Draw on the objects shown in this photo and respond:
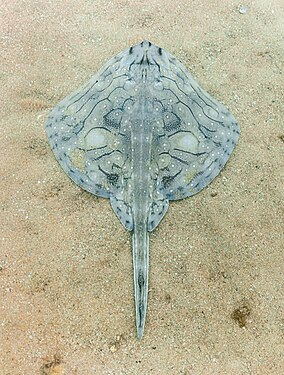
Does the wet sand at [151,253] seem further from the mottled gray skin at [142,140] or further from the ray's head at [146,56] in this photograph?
the ray's head at [146,56]

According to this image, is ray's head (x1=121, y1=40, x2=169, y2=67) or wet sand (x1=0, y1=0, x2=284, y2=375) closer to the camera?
wet sand (x1=0, y1=0, x2=284, y2=375)

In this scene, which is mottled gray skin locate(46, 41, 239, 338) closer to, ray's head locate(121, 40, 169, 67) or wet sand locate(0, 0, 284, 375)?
ray's head locate(121, 40, 169, 67)

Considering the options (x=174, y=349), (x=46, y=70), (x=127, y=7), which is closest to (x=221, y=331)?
(x=174, y=349)

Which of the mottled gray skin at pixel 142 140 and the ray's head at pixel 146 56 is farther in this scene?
the ray's head at pixel 146 56

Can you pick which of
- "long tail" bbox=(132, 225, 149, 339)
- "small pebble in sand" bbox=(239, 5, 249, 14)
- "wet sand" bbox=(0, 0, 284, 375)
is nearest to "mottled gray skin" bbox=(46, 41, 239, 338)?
"long tail" bbox=(132, 225, 149, 339)

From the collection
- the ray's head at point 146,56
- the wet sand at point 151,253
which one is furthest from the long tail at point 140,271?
the ray's head at point 146,56

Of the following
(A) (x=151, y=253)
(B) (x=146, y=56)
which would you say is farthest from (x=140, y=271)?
(B) (x=146, y=56)

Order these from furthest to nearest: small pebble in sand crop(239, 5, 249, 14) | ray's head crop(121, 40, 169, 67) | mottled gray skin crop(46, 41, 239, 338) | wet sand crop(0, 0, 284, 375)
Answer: small pebble in sand crop(239, 5, 249, 14), ray's head crop(121, 40, 169, 67), mottled gray skin crop(46, 41, 239, 338), wet sand crop(0, 0, 284, 375)
